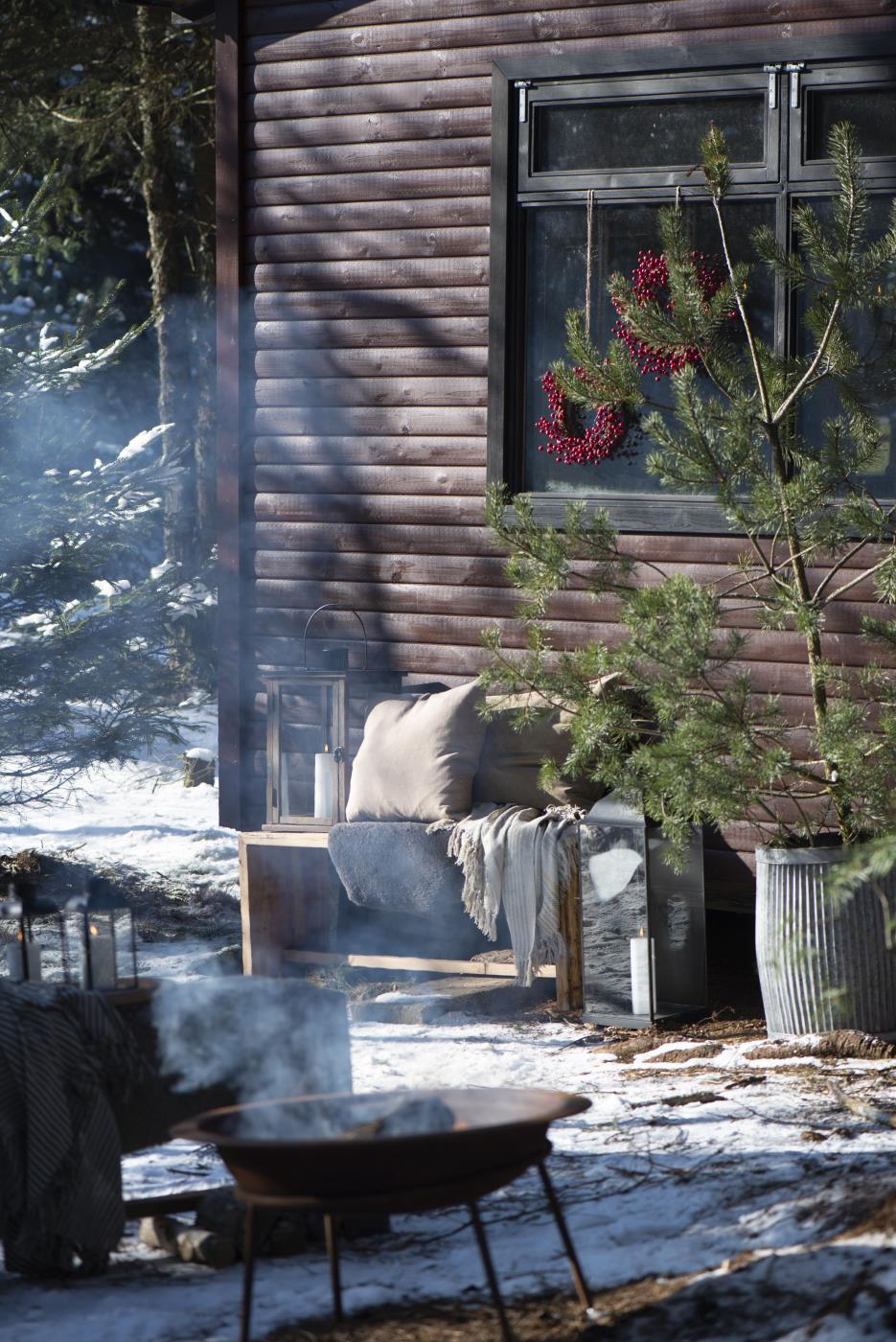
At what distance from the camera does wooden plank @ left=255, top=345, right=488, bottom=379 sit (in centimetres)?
609

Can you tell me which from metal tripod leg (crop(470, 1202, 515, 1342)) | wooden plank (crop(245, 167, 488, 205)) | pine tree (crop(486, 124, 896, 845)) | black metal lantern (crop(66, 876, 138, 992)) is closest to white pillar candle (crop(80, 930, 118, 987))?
black metal lantern (crop(66, 876, 138, 992))

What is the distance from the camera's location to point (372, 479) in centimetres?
633

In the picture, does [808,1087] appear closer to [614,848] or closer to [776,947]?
[776,947]

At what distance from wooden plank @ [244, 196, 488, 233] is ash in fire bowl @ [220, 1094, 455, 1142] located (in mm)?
3837

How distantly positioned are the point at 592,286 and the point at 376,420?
3.43 feet

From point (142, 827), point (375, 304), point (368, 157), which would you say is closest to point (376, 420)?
point (375, 304)

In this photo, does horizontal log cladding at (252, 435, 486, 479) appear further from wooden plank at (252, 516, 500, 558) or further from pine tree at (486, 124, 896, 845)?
pine tree at (486, 124, 896, 845)

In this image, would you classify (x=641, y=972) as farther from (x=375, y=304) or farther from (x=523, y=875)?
(x=375, y=304)

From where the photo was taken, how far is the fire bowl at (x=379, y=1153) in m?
2.66

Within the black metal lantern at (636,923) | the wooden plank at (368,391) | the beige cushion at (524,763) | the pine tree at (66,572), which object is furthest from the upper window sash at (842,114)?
the pine tree at (66,572)

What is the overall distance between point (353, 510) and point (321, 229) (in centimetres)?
114

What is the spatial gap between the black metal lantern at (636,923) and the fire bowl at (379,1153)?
2.23m

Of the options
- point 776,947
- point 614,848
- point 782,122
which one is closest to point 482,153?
point 782,122

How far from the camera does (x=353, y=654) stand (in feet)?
20.9
